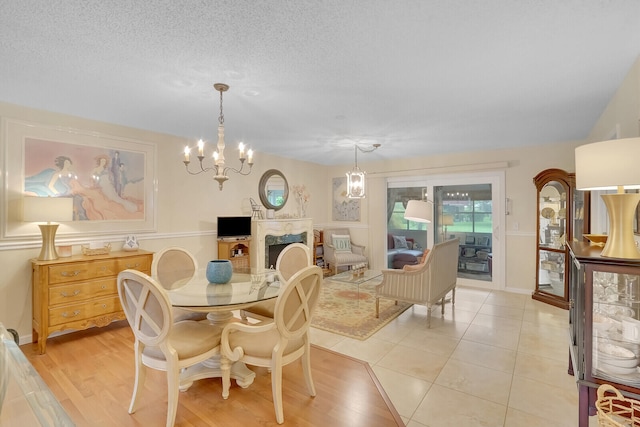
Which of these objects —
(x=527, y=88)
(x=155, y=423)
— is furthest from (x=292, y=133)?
(x=155, y=423)

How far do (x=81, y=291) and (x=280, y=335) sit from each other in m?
2.48

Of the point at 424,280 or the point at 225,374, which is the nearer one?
the point at 225,374

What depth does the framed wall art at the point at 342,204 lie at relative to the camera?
266 inches

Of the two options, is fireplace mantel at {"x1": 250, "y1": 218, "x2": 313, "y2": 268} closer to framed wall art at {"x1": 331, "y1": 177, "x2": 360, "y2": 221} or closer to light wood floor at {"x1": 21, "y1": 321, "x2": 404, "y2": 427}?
framed wall art at {"x1": 331, "y1": 177, "x2": 360, "y2": 221}

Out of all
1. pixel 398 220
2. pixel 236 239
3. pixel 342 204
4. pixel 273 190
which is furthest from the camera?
pixel 342 204

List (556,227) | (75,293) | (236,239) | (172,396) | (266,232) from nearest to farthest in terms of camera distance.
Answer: (172,396)
(75,293)
(556,227)
(236,239)
(266,232)

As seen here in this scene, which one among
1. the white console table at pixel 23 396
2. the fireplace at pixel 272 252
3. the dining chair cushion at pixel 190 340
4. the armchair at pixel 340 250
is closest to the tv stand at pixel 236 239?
the fireplace at pixel 272 252

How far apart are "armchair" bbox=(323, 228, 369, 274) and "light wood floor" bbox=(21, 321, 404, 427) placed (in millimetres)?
3264

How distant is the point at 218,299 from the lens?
2.29m

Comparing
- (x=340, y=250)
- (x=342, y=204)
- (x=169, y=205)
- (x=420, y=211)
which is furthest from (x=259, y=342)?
(x=342, y=204)

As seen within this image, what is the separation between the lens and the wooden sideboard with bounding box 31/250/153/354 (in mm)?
2912

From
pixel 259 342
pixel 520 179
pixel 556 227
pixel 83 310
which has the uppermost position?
pixel 520 179

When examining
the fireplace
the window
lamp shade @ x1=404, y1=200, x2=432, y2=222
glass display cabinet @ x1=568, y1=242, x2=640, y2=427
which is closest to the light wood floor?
glass display cabinet @ x1=568, y1=242, x2=640, y2=427

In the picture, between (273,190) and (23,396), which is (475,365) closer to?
(23,396)
